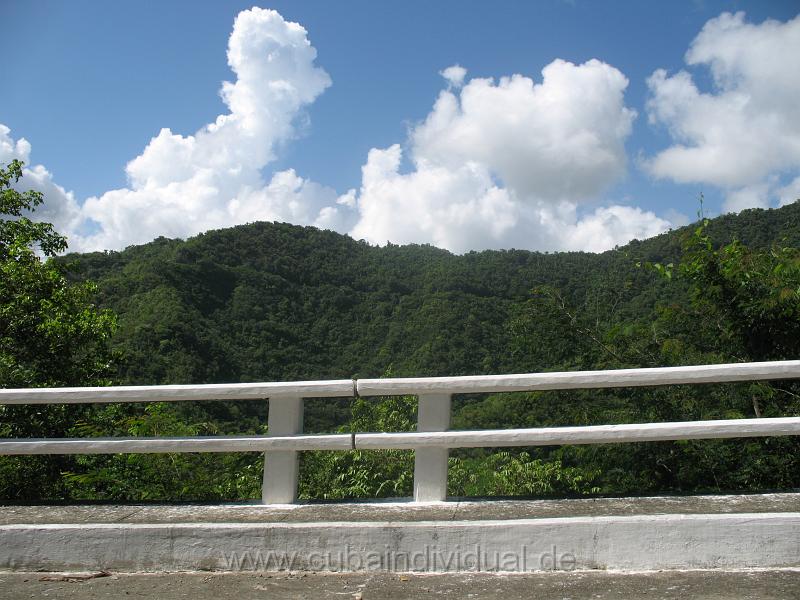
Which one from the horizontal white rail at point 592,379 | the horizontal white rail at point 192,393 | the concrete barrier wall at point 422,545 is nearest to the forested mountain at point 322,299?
the horizontal white rail at point 592,379

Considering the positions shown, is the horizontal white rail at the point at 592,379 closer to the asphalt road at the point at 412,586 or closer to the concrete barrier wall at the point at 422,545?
the concrete barrier wall at the point at 422,545

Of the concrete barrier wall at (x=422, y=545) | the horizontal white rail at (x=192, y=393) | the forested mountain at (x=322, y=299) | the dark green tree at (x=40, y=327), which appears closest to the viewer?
the concrete barrier wall at (x=422, y=545)

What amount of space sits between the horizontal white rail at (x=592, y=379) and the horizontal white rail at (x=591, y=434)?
21 cm

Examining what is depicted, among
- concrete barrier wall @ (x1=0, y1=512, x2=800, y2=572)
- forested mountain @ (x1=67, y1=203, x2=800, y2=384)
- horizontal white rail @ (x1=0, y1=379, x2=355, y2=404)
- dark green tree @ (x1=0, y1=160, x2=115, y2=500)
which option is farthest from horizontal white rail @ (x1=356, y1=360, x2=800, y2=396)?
forested mountain @ (x1=67, y1=203, x2=800, y2=384)

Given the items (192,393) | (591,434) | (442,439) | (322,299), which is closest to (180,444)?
(192,393)

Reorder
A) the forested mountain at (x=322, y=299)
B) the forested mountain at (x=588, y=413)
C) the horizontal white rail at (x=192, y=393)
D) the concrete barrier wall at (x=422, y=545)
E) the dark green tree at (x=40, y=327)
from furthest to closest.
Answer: the forested mountain at (x=322, y=299), the dark green tree at (x=40, y=327), the forested mountain at (x=588, y=413), the horizontal white rail at (x=192, y=393), the concrete barrier wall at (x=422, y=545)

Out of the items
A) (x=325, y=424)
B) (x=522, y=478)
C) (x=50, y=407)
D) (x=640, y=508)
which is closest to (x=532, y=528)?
(x=640, y=508)

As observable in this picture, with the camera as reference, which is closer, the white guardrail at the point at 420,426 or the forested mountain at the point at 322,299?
the white guardrail at the point at 420,426

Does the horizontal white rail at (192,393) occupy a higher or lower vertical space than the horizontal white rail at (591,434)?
higher

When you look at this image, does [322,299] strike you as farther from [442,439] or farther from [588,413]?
[442,439]

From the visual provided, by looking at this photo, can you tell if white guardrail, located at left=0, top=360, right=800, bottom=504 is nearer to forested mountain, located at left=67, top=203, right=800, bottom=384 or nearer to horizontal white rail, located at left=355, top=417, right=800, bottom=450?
horizontal white rail, located at left=355, top=417, right=800, bottom=450

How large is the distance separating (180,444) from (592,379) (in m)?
2.22

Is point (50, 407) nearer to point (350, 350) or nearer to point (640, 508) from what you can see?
point (640, 508)

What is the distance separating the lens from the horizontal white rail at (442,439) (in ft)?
11.2
